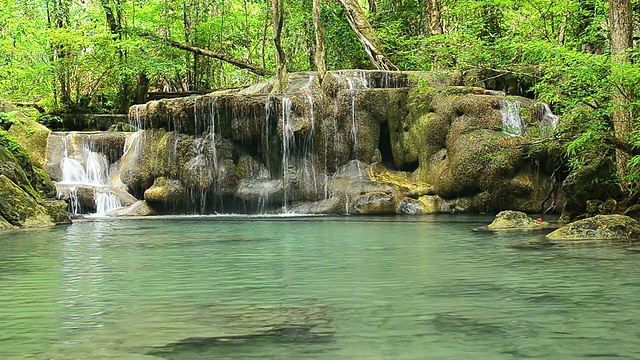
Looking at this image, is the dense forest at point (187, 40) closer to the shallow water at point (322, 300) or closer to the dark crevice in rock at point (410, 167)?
the dark crevice in rock at point (410, 167)

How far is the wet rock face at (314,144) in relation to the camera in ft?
62.5

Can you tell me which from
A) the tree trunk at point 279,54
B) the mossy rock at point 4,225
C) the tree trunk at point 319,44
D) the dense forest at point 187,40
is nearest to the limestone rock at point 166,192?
the tree trunk at point 279,54

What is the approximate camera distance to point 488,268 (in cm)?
707

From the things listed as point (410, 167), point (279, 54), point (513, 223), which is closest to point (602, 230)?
point (513, 223)

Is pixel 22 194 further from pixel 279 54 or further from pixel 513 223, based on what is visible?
pixel 513 223

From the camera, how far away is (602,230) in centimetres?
980

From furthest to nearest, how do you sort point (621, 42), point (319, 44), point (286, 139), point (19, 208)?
1. point (319, 44)
2. point (286, 139)
3. point (19, 208)
4. point (621, 42)

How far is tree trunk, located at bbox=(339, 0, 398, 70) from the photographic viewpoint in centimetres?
2534

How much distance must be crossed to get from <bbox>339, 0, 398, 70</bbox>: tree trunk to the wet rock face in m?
3.77

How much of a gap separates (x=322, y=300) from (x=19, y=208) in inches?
446

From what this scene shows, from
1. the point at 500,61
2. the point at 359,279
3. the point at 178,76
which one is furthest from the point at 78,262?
the point at 178,76

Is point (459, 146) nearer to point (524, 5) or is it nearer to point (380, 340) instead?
point (524, 5)

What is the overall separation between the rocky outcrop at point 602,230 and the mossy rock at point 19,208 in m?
10.9

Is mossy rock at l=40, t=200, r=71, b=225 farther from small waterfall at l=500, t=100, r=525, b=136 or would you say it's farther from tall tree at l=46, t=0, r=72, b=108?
tall tree at l=46, t=0, r=72, b=108
